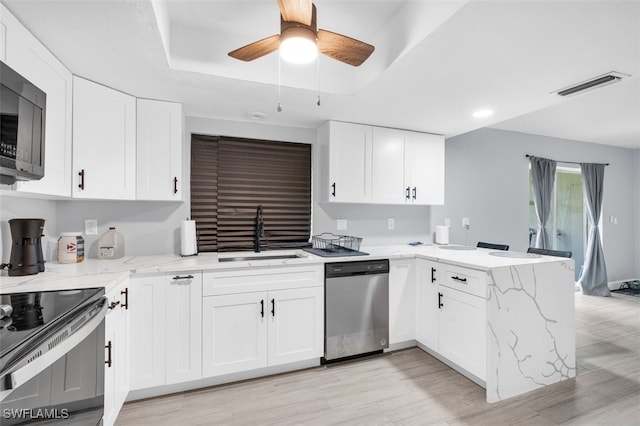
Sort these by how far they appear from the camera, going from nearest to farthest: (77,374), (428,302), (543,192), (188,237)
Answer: (77,374) < (188,237) < (428,302) < (543,192)

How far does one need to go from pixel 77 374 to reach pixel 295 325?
4.84 feet

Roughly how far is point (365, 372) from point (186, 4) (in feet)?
9.56

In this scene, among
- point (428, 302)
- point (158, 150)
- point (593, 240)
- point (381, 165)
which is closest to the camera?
point (158, 150)

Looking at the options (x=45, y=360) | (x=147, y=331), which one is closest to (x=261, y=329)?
(x=147, y=331)

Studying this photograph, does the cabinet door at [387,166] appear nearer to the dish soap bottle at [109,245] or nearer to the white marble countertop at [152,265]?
the white marble countertop at [152,265]

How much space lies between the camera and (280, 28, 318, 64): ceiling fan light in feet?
4.37

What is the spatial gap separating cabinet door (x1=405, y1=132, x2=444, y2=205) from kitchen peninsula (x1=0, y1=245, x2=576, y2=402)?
0.95 m

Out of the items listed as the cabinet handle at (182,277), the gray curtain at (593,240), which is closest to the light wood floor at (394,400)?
the cabinet handle at (182,277)

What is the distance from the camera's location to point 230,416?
76.9 inches

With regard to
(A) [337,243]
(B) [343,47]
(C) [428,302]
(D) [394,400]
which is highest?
(B) [343,47]

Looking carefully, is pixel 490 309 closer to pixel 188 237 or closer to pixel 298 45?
pixel 298 45

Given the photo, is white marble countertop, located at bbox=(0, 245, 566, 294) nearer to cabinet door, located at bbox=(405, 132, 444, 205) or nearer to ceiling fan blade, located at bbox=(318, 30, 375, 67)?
cabinet door, located at bbox=(405, 132, 444, 205)

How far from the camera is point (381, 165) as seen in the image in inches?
124

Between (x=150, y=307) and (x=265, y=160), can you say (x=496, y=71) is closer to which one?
(x=265, y=160)
